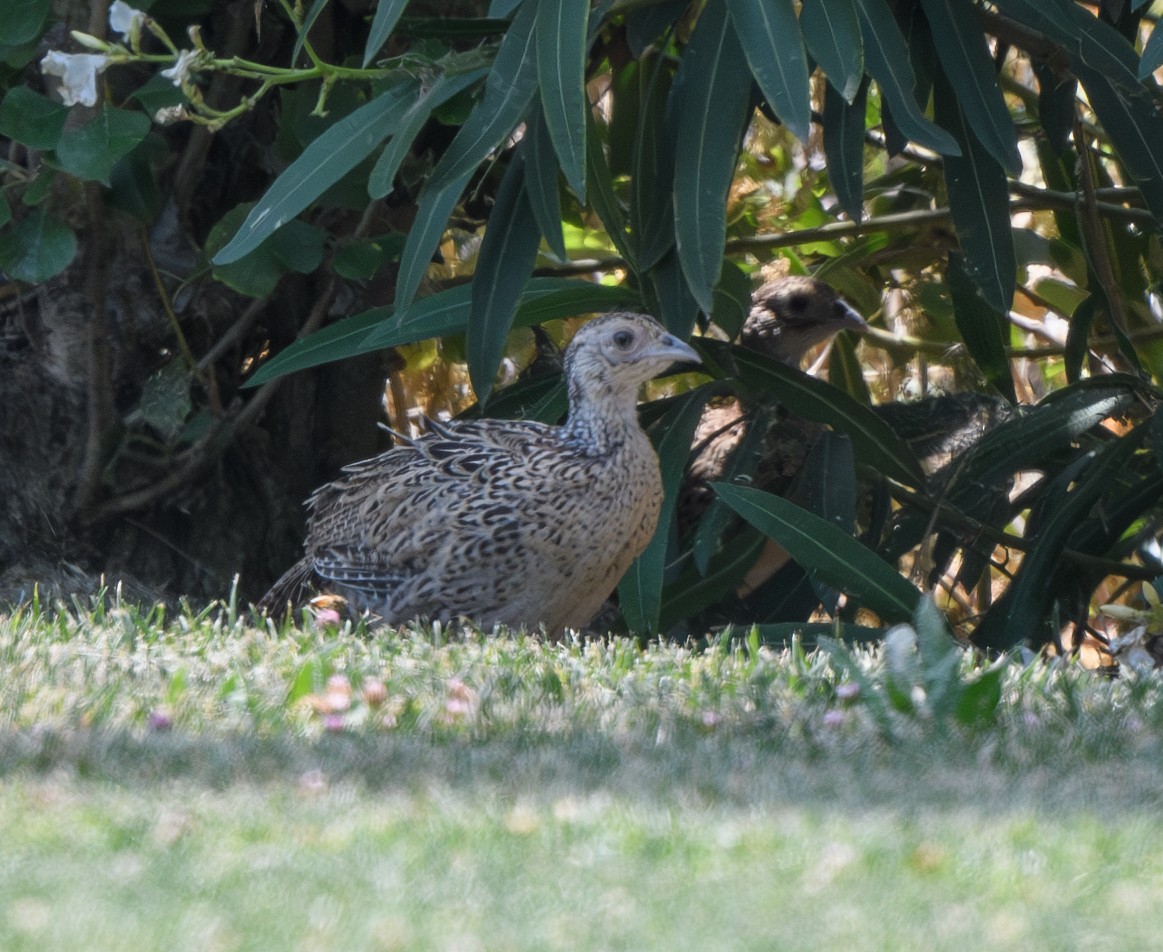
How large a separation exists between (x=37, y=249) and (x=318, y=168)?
1.56 m

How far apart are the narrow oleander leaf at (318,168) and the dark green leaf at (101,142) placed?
0.90 metres

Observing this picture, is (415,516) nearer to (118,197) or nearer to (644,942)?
(118,197)

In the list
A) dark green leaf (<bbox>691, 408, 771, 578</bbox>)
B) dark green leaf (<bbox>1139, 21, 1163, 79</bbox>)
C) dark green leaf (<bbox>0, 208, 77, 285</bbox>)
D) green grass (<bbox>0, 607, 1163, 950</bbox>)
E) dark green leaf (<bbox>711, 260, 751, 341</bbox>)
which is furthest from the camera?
dark green leaf (<bbox>711, 260, 751, 341</bbox>)

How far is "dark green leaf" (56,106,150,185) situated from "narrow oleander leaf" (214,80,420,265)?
2.95ft

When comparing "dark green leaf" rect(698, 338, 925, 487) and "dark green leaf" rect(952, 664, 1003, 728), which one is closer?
"dark green leaf" rect(952, 664, 1003, 728)

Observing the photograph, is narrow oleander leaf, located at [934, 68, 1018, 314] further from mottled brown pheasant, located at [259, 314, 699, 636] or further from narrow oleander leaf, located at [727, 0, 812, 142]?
narrow oleander leaf, located at [727, 0, 812, 142]

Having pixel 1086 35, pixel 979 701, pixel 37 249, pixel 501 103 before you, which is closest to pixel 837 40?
pixel 501 103

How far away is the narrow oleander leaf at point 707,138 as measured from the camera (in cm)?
562

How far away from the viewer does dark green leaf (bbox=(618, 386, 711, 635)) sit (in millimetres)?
6188

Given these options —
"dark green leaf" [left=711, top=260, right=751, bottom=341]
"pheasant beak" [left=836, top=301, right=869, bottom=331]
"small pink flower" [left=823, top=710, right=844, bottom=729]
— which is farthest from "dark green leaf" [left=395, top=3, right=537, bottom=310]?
"pheasant beak" [left=836, top=301, right=869, bottom=331]

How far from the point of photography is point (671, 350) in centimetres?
589

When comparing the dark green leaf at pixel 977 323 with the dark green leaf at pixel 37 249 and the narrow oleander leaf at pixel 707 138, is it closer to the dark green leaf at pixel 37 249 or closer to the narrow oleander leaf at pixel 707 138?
the narrow oleander leaf at pixel 707 138

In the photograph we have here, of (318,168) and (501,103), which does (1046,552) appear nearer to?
(501,103)

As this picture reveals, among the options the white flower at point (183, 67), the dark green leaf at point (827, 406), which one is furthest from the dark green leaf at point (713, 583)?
the white flower at point (183, 67)
